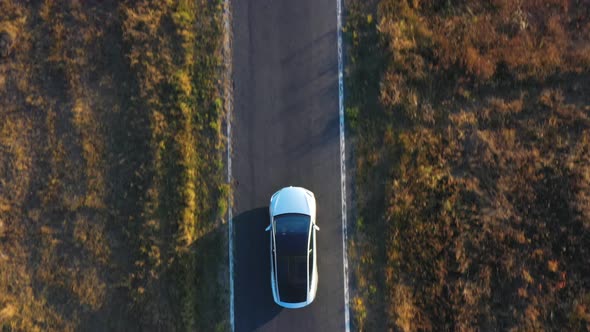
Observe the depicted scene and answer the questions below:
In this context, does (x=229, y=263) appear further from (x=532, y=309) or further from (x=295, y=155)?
(x=532, y=309)

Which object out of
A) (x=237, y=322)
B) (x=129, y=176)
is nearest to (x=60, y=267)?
(x=129, y=176)

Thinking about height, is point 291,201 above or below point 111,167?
below

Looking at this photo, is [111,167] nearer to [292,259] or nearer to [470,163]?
[292,259]

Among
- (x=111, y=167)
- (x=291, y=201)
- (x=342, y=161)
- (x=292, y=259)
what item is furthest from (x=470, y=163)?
(x=111, y=167)

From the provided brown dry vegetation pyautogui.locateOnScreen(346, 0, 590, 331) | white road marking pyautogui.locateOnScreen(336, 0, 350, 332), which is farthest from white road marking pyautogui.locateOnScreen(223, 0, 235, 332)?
brown dry vegetation pyautogui.locateOnScreen(346, 0, 590, 331)

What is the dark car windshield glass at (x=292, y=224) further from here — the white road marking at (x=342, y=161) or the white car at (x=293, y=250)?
the white road marking at (x=342, y=161)

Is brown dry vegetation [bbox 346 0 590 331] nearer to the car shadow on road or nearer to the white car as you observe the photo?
the white car
